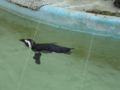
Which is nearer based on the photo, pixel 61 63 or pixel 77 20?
pixel 61 63

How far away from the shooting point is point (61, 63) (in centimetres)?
470

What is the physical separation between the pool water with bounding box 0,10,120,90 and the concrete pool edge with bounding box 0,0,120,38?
0.17 m

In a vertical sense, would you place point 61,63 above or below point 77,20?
below

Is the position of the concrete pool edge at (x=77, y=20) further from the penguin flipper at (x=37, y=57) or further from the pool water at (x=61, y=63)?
the penguin flipper at (x=37, y=57)

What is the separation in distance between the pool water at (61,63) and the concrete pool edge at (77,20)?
0.56 feet

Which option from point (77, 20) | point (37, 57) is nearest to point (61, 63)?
point (37, 57)

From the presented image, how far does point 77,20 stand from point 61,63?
1.80 meters

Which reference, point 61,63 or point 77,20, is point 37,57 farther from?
point 77,20

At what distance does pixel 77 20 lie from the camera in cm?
608

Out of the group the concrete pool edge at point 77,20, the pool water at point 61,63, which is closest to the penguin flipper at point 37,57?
the pool water at point 61,63

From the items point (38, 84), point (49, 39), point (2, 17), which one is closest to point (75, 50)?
point (49, 39)

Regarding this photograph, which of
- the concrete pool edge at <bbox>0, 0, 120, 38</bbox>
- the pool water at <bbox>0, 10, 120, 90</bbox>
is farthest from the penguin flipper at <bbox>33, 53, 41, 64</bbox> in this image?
the concrete pool edge at <bbox>0, 0, 120, 38</bbox>

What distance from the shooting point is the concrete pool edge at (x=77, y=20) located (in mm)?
5781

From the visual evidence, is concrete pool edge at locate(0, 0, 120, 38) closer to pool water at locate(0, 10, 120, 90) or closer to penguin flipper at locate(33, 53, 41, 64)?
pool water at locate(0, 10, 120, 90)
